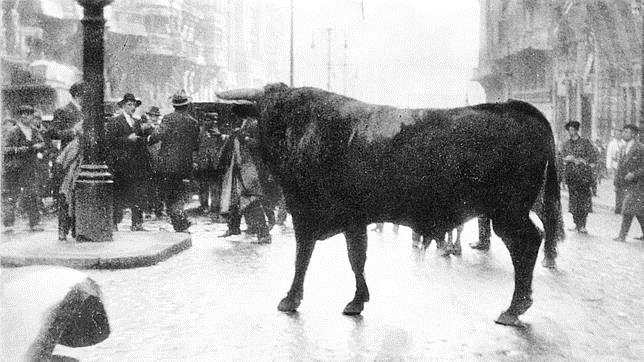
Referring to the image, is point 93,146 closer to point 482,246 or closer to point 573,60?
point 482,246

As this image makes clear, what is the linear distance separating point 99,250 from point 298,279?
338cm

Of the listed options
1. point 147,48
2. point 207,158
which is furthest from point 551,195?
point 147,48

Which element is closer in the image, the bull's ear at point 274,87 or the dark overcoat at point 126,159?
the bull's ear at point 274,87

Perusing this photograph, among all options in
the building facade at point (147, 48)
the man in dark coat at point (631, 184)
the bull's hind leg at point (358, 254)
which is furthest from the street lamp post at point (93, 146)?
the building facade at point (147, 48)

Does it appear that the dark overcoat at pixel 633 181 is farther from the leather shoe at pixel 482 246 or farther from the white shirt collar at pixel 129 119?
the white shirt collar at pixel 129 119

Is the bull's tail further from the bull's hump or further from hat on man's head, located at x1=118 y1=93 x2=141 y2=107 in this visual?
hat on man's head, located at x1=118 y1=93 x2=141 y2=107

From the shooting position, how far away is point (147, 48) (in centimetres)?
5500

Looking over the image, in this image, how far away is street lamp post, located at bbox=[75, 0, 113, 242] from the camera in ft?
33.5

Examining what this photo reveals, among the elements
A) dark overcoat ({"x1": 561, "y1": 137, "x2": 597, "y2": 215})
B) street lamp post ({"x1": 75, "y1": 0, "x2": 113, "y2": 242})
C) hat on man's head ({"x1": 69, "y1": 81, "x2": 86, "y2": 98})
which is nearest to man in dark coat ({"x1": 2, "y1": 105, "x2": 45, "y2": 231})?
hat on man's head ({"x1": 69, "y1": 81, "x2": 86, "y2": 98})

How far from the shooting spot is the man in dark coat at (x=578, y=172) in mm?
14055

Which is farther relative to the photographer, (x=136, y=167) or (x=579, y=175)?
(x=579, y=175)

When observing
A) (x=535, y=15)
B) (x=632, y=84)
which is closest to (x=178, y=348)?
(x=632, y=84)

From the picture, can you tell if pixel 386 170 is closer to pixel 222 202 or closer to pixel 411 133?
pixel 411 133

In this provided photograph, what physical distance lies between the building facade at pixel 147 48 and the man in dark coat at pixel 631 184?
1364cm
